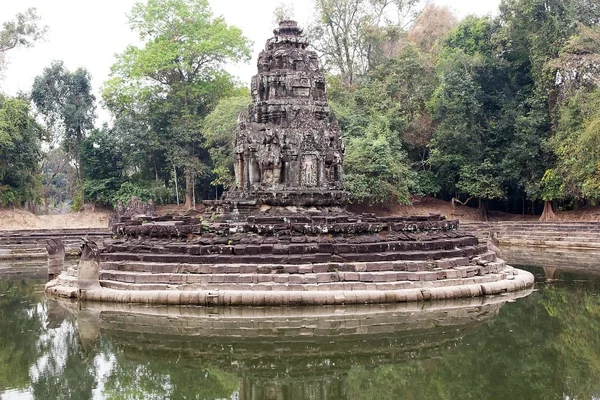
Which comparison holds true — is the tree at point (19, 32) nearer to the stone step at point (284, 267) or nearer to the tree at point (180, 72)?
the tree at point (180, 72)

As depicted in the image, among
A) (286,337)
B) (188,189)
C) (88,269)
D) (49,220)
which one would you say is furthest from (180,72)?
(286,337)

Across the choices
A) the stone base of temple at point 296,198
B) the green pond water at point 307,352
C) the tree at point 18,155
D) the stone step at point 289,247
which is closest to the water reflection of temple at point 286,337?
the green pond water at point 307,352

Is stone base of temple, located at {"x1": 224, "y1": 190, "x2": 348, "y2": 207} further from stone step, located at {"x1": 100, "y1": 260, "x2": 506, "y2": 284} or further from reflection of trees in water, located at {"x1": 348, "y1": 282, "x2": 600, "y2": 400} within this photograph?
reflection of trees in water, located at {"x1": 348, "y1": 282, "x2": 600, "y2": 400}

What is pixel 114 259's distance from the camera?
13867 mm

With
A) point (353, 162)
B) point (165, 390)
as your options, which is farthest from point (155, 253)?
point (353, 162)

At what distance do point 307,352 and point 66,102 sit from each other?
36.9 metres

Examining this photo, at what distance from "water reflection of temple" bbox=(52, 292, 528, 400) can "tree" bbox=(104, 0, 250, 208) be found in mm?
26434

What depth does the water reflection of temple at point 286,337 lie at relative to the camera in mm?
8227

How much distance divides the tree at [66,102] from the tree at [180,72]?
232cm

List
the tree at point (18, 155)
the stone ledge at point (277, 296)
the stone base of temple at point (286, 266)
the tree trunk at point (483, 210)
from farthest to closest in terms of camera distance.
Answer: the tree trunk at point (483, 210), the tree at point (18, 155), the stone base of temple at point (286, 266), the stone ledge at point (277, 296)

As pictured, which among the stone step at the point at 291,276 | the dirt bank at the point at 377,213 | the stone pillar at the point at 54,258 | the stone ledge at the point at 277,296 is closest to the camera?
the stone ledge at the point at 277,296

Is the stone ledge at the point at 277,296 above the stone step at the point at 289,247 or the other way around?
the other way around

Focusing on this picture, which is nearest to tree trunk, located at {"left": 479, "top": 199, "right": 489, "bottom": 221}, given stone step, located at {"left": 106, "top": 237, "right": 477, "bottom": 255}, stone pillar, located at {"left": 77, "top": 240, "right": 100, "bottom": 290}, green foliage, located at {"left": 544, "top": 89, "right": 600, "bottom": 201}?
green foliage, located at {"left": 544, "top": 89, "right": 600, "bottom": 201}

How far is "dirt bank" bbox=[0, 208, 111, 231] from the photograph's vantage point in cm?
3475
